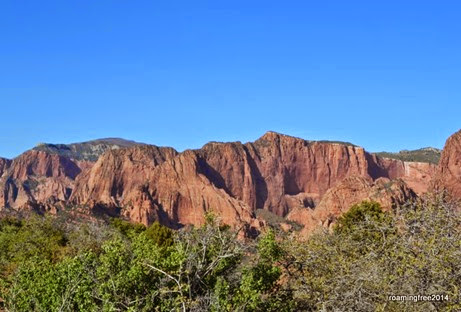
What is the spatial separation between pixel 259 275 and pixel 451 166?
134 metres

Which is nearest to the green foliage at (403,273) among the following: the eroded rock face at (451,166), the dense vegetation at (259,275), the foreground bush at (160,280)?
the dense vegetation at (259,275)

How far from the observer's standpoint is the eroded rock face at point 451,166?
134500 millimetres

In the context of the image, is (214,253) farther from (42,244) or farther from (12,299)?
(42,244)

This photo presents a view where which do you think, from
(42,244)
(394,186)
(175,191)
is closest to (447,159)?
(394,186)

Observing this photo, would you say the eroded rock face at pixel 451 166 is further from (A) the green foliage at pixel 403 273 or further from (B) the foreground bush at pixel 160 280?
(B) the foreground bush at pixel 160 280

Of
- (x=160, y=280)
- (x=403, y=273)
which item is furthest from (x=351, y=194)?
(x=160, y=280)

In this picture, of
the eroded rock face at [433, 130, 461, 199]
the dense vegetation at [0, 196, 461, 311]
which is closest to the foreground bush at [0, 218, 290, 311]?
the dense vegetation at [0, 196, 461, 311]

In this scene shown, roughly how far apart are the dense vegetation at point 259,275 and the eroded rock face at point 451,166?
119924 mm

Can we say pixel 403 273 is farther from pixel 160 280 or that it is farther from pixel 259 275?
pixel 160 280

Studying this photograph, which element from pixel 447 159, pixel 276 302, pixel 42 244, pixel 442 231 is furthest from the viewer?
pixel 447 159

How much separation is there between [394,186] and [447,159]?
2939 centimetres

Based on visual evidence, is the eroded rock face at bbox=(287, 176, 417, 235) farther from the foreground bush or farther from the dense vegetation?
the foreground bush

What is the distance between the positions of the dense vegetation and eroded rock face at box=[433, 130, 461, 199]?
119924mm

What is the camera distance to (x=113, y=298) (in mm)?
16609
